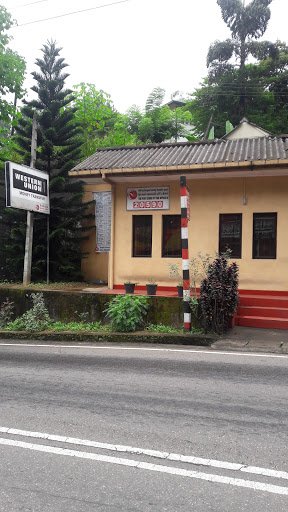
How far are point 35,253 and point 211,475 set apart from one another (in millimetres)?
12018

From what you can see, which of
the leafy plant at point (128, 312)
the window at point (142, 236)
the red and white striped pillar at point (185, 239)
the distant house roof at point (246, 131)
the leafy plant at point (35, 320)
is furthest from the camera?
the distant house roof at point (246, 131)

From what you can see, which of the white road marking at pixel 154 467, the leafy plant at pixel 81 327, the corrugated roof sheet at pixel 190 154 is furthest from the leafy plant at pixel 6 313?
the white road marking at pixel 154 467

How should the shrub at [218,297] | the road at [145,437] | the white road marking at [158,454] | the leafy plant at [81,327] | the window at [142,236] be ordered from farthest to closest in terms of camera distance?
the window at [142,236]
the leafy plant at [81,327]
the shrub at [218,297]
the white road marking at [158,454]
the road at [145,437]

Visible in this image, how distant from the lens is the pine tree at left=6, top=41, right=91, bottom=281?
47.1 feet

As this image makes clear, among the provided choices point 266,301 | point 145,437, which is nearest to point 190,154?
point 266,301

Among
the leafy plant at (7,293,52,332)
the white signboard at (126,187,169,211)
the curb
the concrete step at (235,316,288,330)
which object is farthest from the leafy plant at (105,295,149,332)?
the white signboard at (126,187,169,211)

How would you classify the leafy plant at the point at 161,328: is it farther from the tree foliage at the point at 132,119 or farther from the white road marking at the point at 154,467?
the tree foliage at the point at 132,119

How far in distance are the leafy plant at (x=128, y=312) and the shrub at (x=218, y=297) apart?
1516mm

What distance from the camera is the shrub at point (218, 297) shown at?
29.7 feet

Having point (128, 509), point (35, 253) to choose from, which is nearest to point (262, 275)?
point (35, 253)

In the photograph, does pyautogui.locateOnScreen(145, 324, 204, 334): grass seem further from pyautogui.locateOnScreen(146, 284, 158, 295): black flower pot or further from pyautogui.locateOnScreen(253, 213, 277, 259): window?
pyautogui.locateOnScreen(253, 213, 277, 259): window

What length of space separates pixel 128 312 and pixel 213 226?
3.61 metres

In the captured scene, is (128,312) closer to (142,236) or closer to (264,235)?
(142,236)

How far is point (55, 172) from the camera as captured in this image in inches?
601
